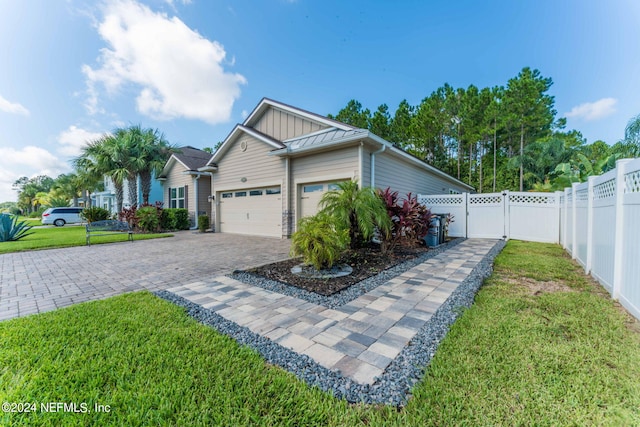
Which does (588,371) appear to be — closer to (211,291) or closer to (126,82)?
(211,291)

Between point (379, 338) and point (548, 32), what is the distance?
46.6 feet

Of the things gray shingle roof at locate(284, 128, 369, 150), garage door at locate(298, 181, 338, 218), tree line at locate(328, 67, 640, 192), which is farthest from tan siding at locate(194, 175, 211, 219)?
tree line at locate(328, 67, 640, 192)

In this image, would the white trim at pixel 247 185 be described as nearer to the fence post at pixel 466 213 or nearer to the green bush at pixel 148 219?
the green bush at pixel 148 219

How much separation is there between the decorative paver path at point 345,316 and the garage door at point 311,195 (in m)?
4.95

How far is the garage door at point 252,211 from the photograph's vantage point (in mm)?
10391

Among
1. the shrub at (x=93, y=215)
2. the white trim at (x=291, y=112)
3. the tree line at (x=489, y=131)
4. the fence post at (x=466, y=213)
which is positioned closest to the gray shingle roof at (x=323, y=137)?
the white trim at (x=291, y=112)

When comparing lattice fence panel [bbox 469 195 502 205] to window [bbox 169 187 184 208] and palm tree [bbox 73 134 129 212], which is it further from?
palm tree [bbox 73 134 129 212]

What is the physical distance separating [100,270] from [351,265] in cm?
516

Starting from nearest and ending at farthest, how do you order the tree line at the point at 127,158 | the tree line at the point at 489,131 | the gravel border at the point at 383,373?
the gravel border at the point at 383,373, the tree line at the point at 127,158, the tree line at the point at 489,131

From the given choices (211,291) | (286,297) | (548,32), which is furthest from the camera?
(548,32)

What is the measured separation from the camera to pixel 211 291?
3.85 metres

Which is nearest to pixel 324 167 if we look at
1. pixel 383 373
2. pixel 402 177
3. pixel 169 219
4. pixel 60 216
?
pixel 402 177

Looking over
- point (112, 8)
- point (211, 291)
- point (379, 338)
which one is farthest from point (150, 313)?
point (112, 8)

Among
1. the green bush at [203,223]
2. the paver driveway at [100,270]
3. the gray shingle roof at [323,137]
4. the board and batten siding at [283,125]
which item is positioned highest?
the board and batten siding at [283,125]
